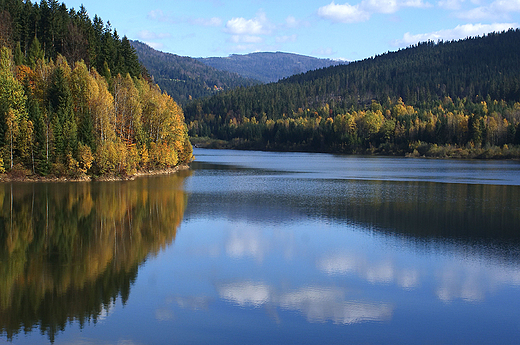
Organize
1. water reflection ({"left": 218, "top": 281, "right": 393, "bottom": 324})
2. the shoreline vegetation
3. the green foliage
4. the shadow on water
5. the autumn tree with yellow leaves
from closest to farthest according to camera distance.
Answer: water reflection ({"left": 218, "top": 281, "right": 393, "bottom": 324})
the shadow on water
the autumn tree with yellow leaves
the green foliage
the shoreline vegetation

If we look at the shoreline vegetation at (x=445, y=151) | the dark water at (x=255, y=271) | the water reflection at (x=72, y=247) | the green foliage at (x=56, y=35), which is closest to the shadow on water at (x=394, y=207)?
the dark water at (x=255, y=271)

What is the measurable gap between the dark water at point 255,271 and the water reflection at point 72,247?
0.07 m

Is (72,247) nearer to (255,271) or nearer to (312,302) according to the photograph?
(255,271)

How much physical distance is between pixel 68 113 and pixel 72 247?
29.7 metres

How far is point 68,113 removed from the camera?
45906mm

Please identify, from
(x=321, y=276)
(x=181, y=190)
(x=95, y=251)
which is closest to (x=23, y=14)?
(x=181, y=190)

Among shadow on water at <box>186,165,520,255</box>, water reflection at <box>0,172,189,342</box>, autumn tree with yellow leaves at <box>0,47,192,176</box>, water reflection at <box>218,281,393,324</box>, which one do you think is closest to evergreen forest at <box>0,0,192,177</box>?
autumn tree with yellow leaves at <box>0,47,192,176</box>

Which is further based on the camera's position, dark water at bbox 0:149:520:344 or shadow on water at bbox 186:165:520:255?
shadow on water at bbox 186:165:520:255

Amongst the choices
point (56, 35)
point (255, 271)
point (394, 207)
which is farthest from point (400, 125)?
point (255, 271)

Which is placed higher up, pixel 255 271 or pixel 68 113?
pixel 68 113

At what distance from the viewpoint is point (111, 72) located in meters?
65.4

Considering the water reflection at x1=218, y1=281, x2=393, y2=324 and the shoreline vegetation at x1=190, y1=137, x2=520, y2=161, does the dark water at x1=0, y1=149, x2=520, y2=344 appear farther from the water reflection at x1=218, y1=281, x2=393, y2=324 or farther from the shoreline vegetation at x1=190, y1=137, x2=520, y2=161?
the shoreline vegetation at x1=190, y1=137, x2=520, y2=161

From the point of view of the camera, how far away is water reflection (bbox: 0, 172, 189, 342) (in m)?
12.9

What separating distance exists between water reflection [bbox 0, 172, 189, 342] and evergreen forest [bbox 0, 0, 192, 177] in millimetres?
7826
